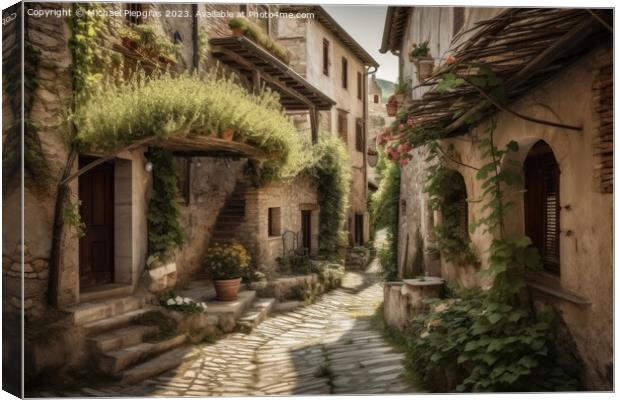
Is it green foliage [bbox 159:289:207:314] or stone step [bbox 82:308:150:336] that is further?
green foliage [bbox 159:289:207:314]

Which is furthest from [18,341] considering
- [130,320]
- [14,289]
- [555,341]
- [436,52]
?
[436,52]

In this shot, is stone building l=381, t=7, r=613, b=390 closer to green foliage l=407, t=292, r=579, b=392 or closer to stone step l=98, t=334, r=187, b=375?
green foliage l=407, t=292, r=579, b=392

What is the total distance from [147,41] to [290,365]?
4.34 metres

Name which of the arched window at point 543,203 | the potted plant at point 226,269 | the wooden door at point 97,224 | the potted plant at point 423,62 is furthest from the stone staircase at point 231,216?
the arched window at point 543,203

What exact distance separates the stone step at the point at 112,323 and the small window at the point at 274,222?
5550 mm

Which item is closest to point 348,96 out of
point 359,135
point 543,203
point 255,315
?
point 359,135

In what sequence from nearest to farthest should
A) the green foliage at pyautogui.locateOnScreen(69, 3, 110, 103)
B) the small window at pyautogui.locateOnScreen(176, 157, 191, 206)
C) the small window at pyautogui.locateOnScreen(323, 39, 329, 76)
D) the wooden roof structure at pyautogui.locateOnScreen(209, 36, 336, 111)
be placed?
1. the green foliage at pyautogui.locateOnScreen(69, 3, 110, 103)
2. the small window at pyautogui.locateOnScreen(176, 157, 191, 206)
3. the wooden roof structure at pyautogui.locateOnScreen(209, 36, 336, 111)
4. the small window at pyautogui.locateOnScreen(323, 39, 329, 76)

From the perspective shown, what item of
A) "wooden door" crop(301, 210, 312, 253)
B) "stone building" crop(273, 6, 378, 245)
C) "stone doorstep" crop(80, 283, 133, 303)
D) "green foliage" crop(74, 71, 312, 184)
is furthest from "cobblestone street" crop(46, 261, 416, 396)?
"stone building" crop(273, 6, 378, 245)

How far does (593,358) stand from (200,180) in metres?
7.69

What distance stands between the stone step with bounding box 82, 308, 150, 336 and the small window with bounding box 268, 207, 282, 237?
5.55 meters

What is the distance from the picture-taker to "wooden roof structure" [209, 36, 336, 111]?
9875 mm

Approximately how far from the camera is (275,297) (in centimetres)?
1002

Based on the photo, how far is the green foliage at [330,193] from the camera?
43.3 feet

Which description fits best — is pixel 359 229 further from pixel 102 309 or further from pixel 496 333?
pixel 496 333
